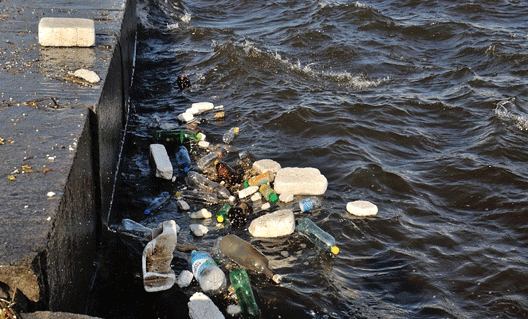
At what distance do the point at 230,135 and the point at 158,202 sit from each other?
1.79 metres

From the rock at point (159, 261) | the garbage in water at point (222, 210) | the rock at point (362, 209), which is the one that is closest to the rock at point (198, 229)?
the garbage in water at point (222, 210)

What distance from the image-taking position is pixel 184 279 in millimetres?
4984

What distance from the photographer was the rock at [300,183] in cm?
662

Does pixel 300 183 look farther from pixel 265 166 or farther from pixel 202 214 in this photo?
pixel 202 214

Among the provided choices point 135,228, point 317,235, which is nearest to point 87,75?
point 135,228

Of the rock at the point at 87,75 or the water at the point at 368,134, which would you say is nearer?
the water at the point at 368,134

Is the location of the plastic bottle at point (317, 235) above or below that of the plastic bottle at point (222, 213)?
above

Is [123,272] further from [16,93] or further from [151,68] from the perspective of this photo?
[151,68]

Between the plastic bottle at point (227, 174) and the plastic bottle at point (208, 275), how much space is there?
1948mm

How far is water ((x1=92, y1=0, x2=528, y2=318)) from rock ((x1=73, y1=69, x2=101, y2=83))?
1.31 metres

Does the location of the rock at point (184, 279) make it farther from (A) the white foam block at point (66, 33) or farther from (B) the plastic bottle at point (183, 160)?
(A) the white foam block at point (66, 33)

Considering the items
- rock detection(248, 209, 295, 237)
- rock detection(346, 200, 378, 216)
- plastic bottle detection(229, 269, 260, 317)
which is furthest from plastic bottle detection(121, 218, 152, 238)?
rock detection(346, 200, 378, 216)

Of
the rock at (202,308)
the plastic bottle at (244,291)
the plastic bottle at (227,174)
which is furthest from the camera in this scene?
the plastic bottle at (227,174)

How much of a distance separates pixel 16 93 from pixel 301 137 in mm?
3762
